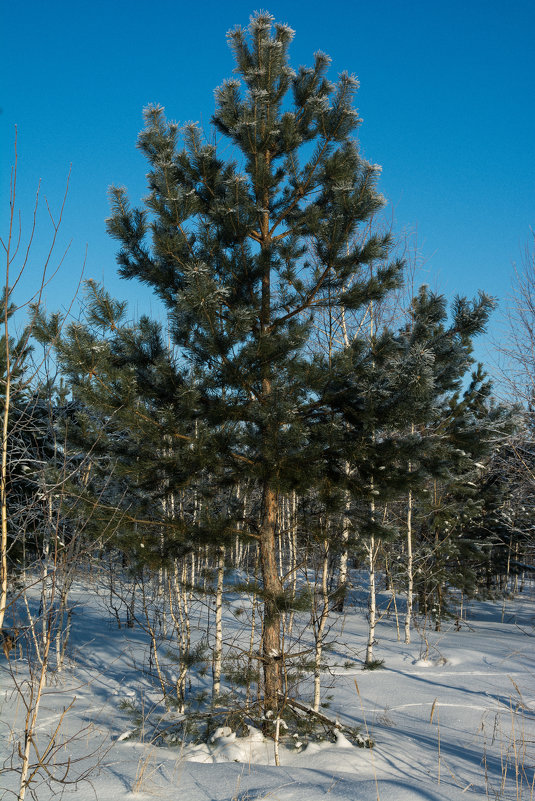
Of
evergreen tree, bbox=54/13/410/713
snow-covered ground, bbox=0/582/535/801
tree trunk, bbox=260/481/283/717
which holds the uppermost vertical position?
evergreen tree, bbox=54/13/410/713

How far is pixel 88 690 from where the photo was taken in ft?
25.2

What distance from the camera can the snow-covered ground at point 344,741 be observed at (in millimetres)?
3908

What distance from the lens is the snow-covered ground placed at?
3.91 m

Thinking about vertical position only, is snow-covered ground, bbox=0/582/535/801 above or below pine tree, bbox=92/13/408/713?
below

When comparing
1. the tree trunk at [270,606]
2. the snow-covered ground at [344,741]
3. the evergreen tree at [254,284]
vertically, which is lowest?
the snow-covered ground at [344,741]

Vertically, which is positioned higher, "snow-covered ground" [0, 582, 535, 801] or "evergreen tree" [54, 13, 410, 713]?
"evergreen tree" [54, 13, 410, 713]

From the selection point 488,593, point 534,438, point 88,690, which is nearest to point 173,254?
point 534,438

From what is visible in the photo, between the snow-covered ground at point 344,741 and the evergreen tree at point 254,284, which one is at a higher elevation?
the evergreen tree at point 254,284

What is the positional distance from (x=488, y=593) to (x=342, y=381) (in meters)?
13.8

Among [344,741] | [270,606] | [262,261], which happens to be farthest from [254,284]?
[344,741]

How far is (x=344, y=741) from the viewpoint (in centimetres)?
509

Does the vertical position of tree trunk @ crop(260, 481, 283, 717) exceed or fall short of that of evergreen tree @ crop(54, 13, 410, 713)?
it falls short

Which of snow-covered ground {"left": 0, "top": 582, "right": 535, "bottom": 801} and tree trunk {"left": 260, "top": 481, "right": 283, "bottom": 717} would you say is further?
tree trunk {"left": 260, "top": 481, "right": 283, "bottom": 717}

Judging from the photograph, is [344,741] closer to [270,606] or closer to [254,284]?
[270,606]
